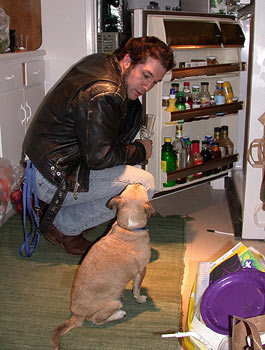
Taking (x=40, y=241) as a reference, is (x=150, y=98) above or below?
above

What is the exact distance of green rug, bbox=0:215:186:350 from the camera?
1.74 metres

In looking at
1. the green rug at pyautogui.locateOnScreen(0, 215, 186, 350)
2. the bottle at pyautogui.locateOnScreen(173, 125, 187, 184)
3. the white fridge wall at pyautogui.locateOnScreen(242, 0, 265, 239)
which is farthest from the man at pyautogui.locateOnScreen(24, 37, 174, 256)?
the bottle at pyautogui.locateOnScreen(173, 125, 187, 184)

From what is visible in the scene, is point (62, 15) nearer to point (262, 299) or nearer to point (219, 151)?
point (219, 151)

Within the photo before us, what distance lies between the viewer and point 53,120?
2.11m

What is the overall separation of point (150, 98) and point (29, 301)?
145 centimetres

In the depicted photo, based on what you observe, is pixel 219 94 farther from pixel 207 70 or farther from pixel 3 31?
pixel 3 31

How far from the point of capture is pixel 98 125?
6.36ft

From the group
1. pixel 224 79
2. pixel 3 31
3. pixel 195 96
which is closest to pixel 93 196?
pixel 195 96

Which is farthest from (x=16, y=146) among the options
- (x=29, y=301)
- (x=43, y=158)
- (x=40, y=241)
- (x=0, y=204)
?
(x=29, y=301)

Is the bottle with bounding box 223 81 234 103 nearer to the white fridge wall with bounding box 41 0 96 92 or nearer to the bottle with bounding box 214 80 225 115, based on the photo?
the bottle with bounding box 214 80 225 115

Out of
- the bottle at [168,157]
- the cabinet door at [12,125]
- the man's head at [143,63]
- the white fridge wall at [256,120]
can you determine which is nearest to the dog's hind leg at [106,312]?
the man's head at [143,63]

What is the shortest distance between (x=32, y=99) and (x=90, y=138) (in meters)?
1.39

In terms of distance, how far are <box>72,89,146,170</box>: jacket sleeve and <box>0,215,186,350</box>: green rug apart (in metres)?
0.62

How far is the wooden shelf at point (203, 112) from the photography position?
2783 mm
